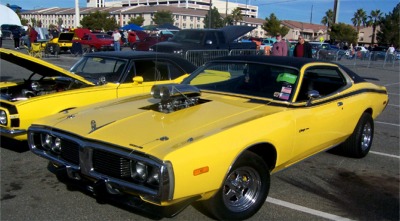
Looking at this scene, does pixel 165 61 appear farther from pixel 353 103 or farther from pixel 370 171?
pixel 370 171

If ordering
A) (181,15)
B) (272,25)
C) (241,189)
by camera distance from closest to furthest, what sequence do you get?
(241,189) < (272,25) < (181,15)

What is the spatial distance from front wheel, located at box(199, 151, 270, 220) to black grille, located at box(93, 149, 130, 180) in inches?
28.0

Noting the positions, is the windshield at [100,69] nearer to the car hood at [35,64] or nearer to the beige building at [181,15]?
the car hood at [35,64]

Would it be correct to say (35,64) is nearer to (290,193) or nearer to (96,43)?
(290,193)

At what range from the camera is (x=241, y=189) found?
346 cm

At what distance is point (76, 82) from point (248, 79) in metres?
2.74

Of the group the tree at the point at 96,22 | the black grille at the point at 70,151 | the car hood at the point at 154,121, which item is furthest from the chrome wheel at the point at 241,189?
the tree at the point at 96,22

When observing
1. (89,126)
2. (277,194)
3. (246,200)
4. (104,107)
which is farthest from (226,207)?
(104,107)

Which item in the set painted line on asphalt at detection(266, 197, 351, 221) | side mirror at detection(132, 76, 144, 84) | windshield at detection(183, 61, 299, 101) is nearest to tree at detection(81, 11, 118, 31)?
side mirror at detection(132, 76, 144, 84)

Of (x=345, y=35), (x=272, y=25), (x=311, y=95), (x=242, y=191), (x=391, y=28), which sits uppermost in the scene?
(x=272, y=25)

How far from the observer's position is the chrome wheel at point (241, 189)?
3.35 m

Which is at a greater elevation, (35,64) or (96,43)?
(96,43)

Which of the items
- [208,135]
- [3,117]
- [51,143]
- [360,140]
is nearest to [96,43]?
[3,117]

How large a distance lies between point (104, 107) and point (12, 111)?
1475mm
